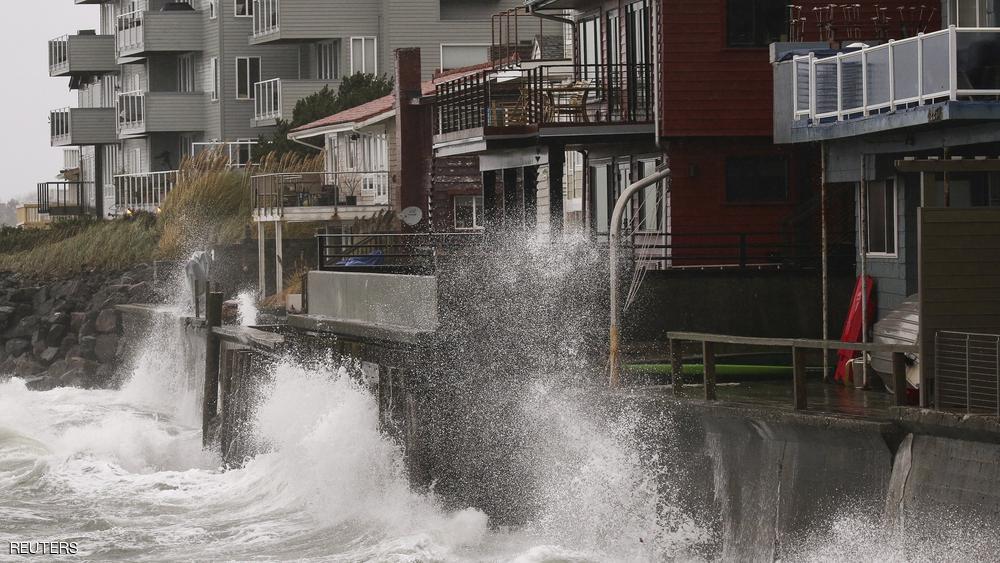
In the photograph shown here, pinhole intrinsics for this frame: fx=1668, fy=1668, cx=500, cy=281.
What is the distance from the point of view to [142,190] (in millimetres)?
67062

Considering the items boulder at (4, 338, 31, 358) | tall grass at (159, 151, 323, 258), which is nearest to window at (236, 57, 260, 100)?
tall grass at (159, 151, 323, 258)

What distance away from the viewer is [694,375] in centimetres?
2133

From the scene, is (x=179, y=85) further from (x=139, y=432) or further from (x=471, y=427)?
(x=471, y=427)

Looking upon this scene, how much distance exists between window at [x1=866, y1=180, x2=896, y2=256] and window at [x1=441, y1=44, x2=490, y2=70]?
113 feet

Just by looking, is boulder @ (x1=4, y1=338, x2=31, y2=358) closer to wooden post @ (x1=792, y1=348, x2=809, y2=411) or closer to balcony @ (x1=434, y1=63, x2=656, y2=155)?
balcony @ (x1=434, y1=63, x2=656, y2=155)

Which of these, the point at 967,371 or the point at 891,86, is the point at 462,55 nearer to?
the point at 891,86

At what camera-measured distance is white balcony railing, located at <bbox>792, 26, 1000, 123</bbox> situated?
19.5 metres

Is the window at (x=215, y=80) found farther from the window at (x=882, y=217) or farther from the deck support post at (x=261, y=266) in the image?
the window at (x=882, y=217)

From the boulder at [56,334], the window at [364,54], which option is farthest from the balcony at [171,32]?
the boulder at [56,334]

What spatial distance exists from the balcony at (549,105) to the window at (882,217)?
4831 millimetres

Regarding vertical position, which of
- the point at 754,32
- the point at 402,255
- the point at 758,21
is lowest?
the point at 402,255

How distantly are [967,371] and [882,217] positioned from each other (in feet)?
30.1

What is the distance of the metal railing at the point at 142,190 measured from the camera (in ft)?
211

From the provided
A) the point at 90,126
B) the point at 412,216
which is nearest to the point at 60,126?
the point at 90,126
